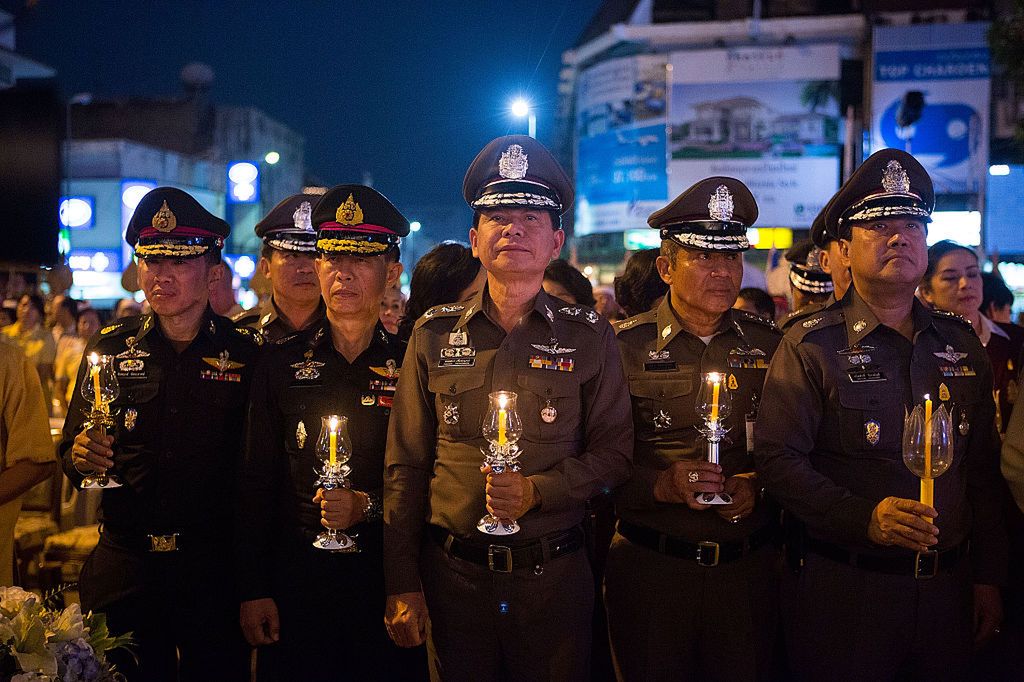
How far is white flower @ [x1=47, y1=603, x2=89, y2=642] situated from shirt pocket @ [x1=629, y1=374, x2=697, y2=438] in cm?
230

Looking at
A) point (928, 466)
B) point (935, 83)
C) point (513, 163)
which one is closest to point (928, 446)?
point (928, 466)

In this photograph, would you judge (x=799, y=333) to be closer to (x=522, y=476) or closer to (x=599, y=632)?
(x=522, y=476)

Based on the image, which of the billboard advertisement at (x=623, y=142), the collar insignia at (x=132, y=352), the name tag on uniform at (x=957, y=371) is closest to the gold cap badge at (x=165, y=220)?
the collar insignia at (x=132, y=352)

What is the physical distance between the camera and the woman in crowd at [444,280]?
4.72m

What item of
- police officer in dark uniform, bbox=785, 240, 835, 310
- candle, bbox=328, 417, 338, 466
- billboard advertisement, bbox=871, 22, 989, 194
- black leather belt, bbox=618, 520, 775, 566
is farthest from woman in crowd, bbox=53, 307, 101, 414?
billboard advertisement, bbox=871, 22, 989, 194

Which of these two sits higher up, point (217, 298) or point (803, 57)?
point (803, 57)

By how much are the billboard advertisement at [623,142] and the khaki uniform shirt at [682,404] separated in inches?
896

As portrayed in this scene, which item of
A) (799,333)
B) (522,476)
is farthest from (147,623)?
(799,333)

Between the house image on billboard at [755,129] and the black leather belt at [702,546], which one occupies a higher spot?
the house image on billboard at [755,129]

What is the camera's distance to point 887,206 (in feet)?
11.4

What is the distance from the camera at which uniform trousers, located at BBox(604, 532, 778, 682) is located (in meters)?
3.53

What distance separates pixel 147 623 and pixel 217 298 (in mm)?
2783

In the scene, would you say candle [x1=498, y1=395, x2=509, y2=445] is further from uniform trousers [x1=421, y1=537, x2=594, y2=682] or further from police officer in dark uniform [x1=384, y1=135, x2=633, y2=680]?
uniform trousers [x1=421, y1=537, x2=594, y2=682]

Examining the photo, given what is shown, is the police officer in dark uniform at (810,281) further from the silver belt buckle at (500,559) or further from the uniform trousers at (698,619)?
the silver belt buckle at (500,559)
